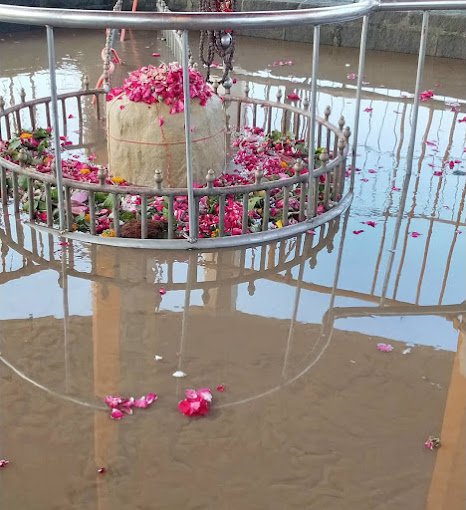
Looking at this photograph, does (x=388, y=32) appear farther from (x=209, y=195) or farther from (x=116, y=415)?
(x=116, y=415)

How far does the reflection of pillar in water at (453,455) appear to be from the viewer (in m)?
2.66

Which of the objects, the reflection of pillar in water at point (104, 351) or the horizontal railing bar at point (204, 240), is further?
the horizontal railing bar at point (204, 240)

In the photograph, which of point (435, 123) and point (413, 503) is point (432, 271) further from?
point (435, 123)

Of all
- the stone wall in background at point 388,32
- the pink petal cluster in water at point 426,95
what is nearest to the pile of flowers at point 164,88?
the pink petal cluster in water at point 426,95

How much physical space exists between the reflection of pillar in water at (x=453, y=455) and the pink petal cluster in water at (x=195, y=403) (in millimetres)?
967

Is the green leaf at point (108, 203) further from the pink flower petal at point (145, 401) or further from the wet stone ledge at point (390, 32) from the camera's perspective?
the wet stone ledge at point (390, 32)

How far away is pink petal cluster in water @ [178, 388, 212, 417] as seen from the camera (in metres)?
3.01

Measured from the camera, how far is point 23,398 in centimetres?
310

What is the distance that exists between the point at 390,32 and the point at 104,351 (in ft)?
31.5

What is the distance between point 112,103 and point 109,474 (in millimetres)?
3191

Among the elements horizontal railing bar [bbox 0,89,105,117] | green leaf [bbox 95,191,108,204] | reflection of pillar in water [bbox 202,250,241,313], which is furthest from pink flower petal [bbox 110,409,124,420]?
horizontal railing bar [bbox 0,89,105,117]

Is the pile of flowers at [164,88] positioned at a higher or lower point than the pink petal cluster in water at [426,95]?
higher

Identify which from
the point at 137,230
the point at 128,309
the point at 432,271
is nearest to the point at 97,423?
the point at 128,309

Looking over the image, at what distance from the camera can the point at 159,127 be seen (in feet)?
16.4
